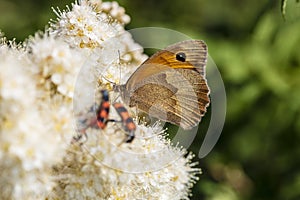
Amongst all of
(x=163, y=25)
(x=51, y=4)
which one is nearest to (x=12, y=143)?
(x=163, y=25)

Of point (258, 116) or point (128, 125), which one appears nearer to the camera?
point (128, 125)

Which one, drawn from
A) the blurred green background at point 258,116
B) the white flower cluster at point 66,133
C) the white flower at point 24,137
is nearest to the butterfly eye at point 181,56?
the white flower cluster at point 66,133

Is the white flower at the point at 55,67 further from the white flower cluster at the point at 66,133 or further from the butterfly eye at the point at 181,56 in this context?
the butterfly eye at the point at 181,56

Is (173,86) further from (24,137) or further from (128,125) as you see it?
(24,137)

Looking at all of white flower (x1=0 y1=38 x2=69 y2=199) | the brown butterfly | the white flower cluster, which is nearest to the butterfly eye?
the brown butterfly

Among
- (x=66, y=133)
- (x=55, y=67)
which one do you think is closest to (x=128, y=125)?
(x=66, y=133)
